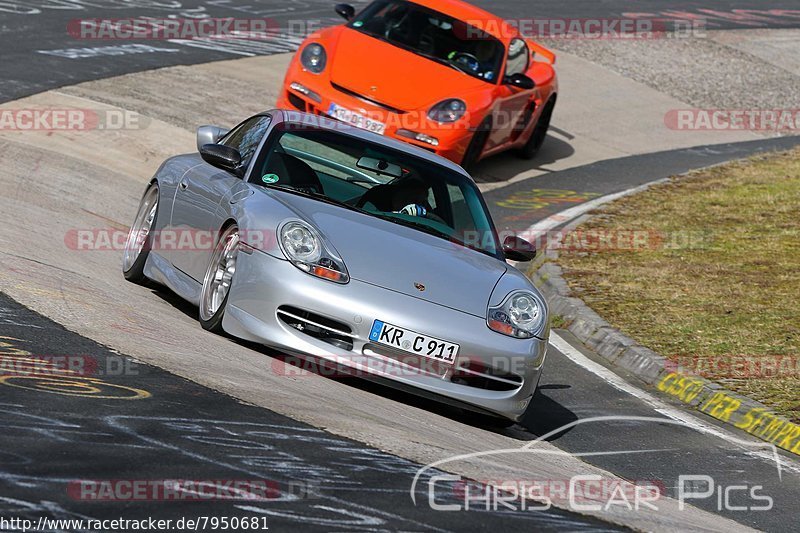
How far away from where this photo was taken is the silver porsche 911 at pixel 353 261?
6.79 meters

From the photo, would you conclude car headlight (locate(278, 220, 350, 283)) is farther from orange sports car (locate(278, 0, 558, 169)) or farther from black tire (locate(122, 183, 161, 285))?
orange sports car (locate(278, 0, 558, 169))

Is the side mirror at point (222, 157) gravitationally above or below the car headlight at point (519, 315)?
above

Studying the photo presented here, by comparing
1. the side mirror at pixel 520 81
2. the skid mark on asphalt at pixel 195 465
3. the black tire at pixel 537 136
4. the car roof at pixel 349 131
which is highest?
the car roof at pixel 349 131

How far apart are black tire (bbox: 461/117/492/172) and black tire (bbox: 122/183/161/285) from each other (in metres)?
5.35

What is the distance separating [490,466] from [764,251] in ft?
23.5

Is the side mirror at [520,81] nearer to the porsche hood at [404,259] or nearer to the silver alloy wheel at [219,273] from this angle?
the porsche hood at [404,259]

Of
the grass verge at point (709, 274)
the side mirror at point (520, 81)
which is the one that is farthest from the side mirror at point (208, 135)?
the side mirror at point (520, 81)

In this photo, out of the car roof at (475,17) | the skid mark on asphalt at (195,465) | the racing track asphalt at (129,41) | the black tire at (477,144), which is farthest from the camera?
the racing track asphalt at (129,41)

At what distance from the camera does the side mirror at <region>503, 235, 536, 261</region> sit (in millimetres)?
8180

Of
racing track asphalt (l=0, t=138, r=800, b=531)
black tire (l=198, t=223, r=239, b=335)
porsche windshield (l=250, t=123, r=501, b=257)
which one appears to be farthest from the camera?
porsche windshield (l=250, t=123, r=501, b=257)

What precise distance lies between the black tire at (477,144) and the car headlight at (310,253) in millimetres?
6858

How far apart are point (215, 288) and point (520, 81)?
7.94 m

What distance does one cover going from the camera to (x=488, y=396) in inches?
274

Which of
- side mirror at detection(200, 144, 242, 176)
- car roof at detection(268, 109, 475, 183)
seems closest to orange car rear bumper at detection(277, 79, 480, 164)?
car roof at detection(268, 109, 475, 183)
